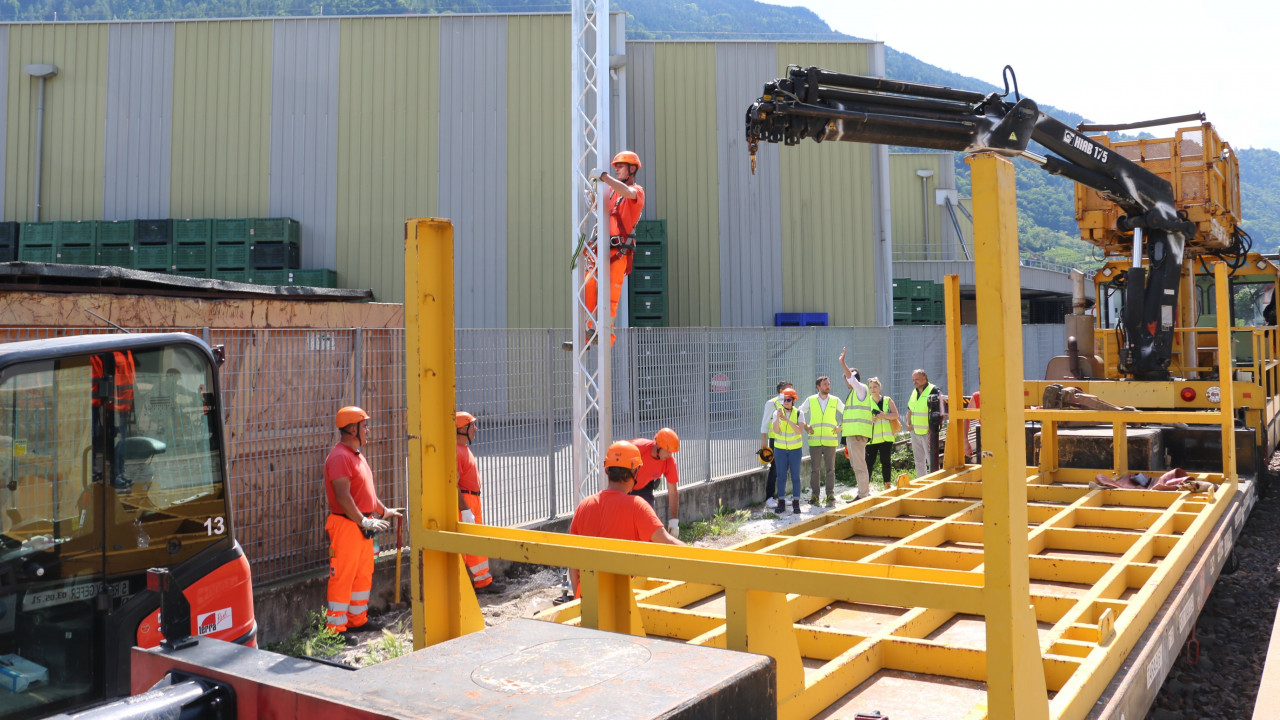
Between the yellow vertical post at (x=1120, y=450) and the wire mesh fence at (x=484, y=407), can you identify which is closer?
the wire mesh fence at (x=484, y=407)

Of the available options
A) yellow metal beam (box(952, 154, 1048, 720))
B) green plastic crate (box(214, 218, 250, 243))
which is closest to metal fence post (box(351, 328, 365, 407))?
yellow metal beam (box(952, 154, 1048, 720))

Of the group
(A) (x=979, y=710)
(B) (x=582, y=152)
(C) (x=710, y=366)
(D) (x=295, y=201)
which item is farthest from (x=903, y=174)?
(A) (x=979, y=710)

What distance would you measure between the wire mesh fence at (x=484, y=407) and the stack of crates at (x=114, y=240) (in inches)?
600

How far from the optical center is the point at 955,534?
6574 mm

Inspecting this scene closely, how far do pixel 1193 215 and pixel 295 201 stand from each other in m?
17.9

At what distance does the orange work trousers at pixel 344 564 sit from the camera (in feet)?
21.9

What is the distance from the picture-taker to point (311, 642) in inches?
264

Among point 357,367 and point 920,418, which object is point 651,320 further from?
point 357,367

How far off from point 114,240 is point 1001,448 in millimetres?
23143

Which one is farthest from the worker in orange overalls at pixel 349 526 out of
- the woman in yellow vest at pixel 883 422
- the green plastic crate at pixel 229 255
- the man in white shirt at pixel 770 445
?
the green plastic crate at pixel 229 255

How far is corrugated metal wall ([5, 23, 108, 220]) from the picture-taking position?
21531 millimetres

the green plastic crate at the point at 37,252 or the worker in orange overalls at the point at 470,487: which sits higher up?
the green plastic crate at the point at 37,252

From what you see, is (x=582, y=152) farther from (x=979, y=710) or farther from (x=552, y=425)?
(x=979, y=710)

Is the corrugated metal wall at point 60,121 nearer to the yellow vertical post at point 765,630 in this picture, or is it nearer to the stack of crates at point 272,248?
the stack of crates at point 272,248
